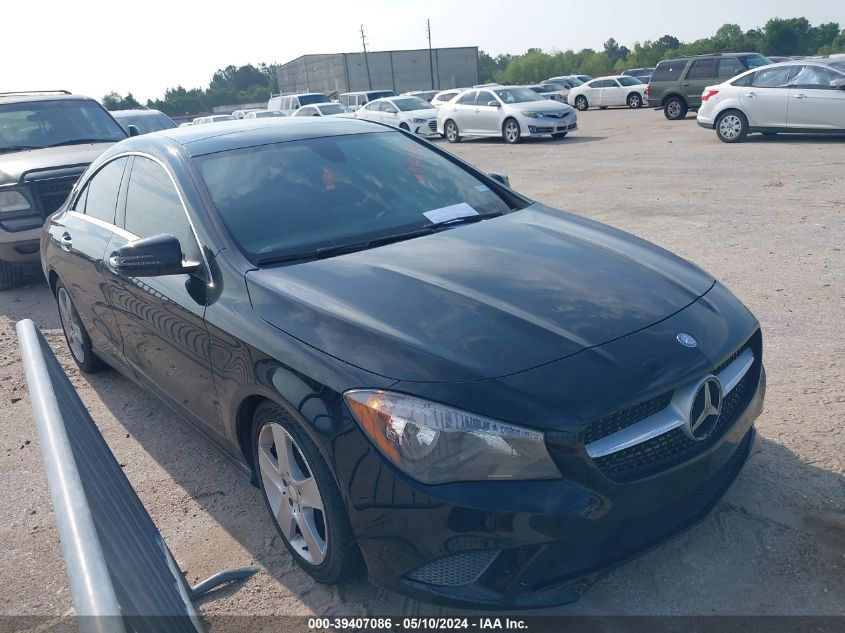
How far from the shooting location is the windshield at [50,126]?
8789 mm

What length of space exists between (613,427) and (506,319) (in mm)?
556

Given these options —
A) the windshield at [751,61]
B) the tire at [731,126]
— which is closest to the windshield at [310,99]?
the windshield at [751,61]

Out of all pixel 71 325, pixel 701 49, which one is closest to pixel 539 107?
pixel 71 325

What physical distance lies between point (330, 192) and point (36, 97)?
24.2 feet

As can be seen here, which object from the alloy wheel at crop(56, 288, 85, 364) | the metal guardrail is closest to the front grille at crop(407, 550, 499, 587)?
the metal guardrail

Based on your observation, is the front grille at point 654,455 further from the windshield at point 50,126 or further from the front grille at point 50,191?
the windshield at point 50,126

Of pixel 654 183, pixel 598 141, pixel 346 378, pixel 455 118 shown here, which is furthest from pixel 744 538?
pixel 455 118

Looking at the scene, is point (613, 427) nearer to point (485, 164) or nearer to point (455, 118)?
point (485, 164)

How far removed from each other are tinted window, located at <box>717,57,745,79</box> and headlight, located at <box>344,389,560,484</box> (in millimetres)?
21561

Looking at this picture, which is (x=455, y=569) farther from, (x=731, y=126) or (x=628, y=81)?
(x=628, y=81)

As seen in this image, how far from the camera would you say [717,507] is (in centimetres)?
316

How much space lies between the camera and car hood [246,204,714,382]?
8.31 feet

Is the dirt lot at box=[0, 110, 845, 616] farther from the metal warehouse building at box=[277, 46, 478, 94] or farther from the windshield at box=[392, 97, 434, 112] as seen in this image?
the metal warehouse building at box=[277, 46, 478, 94]

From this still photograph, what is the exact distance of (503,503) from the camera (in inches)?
89.4
